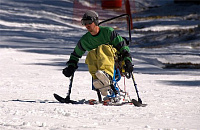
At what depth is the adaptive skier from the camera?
694cm

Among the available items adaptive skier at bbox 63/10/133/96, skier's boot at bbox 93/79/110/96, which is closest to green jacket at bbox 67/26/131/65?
adaptive skier at bbox 63/10/133/96

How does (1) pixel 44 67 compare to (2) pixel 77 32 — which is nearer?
(1) pixel 44 67

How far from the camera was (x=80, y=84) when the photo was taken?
33.7ft

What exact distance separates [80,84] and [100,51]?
336 cm

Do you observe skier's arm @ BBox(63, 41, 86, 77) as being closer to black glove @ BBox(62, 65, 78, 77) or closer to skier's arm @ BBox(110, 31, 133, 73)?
black glove @ BBox(62, 65, 78, 77)

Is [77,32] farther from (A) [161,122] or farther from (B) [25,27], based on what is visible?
(A) [161,122]

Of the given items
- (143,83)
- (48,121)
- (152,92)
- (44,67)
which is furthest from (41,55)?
(48,121)

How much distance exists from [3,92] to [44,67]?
4.73 metres

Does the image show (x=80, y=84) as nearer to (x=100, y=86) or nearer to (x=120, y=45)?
(x=120, y=45)

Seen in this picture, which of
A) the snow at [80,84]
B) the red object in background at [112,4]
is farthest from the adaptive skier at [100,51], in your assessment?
the red object in background at [112,4]

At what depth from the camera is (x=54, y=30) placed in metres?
28.0

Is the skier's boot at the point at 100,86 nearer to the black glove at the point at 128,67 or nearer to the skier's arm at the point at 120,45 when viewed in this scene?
the black glove at the point at 128,67

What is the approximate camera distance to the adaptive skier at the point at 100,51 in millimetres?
6941

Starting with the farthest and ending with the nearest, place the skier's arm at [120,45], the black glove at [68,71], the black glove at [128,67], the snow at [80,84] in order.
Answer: the black glove at [68,71], the skier's arm at [120,45], the black glove at [128,67], the snow at [80,84]
